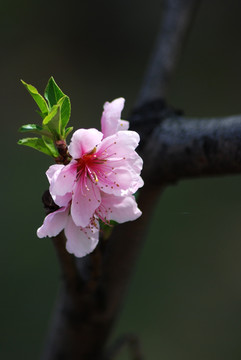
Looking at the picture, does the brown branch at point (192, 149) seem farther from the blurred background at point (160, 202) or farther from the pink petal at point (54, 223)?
the blurred background at point (160, 202)

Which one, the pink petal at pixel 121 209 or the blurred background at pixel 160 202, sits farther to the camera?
the blurred background at pixel 160 202

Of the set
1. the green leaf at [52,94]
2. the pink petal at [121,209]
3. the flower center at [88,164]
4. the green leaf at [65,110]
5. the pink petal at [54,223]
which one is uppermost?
the green leaf at [52,94]

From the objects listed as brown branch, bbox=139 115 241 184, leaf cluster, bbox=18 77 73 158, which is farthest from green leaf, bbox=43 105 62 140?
brown branch, bbox=139 115 241 184

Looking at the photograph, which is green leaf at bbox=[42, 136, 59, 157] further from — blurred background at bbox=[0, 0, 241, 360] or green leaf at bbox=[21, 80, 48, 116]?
blurred background at bbox=[0, 0, 241, 360]

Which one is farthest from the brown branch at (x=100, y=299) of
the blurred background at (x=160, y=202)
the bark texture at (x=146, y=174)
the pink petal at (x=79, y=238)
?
the blurred background at (x=160, y=202)
